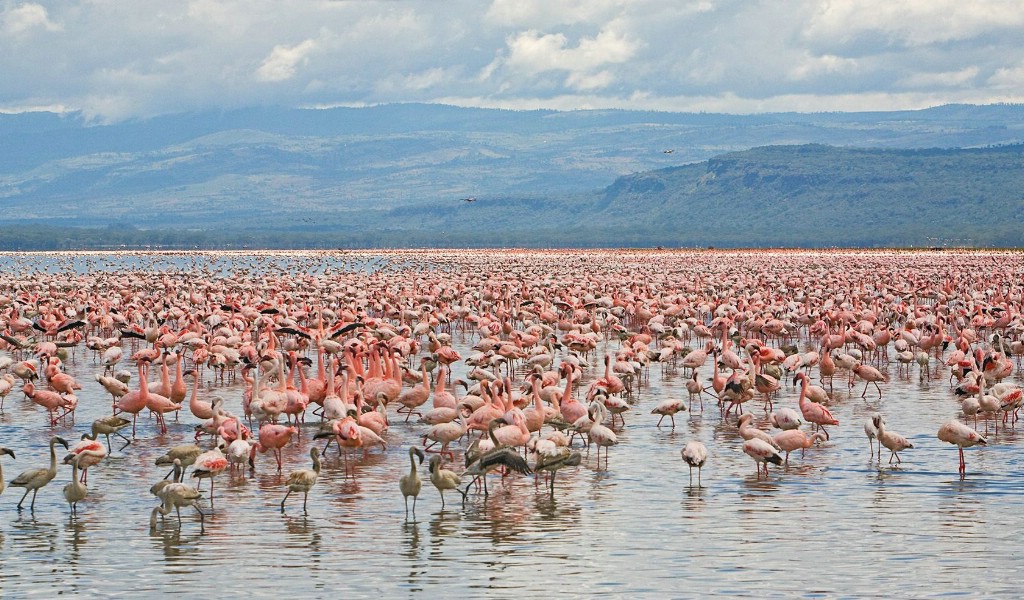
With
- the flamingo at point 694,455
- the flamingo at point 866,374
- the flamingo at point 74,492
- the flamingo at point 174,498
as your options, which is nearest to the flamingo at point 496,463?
the flamingo at point 694,455

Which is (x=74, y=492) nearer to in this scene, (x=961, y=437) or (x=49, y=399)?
(x=49, y=399)

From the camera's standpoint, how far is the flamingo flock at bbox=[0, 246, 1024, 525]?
49.6ft

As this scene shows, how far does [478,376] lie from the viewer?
2055 cm

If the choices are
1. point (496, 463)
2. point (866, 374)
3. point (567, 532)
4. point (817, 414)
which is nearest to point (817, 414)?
point (817, 414)

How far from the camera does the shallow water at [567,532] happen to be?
10906 mm

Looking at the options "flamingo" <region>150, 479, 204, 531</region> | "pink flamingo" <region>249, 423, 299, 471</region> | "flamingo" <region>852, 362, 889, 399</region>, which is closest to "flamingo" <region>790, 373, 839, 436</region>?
"flamingo" <region>852, 362, 889, 399</region>

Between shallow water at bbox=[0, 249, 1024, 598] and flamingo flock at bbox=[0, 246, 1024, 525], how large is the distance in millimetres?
293

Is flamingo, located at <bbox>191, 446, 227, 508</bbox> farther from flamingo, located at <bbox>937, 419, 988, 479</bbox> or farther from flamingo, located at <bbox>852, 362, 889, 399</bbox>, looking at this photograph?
flamingo, located at <bbox>852, 362, 889, 399</bbox>

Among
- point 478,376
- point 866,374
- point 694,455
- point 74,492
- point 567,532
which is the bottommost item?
point 567,532

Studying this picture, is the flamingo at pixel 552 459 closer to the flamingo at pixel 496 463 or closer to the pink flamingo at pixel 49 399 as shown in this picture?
the flamingo at pixel 496 463

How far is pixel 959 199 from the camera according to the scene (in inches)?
7495

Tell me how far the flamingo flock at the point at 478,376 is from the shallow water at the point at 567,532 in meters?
0.29

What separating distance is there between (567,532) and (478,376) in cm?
808

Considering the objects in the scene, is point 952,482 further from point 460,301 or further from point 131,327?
point 460,301
